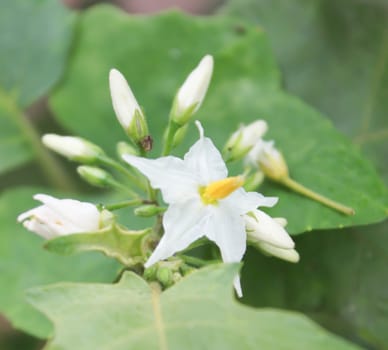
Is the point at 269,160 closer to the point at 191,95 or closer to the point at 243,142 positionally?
the point at 243,142

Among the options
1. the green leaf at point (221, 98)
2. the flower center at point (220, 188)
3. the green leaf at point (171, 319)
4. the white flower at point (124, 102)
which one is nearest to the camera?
the green leaf at point (171, 319)

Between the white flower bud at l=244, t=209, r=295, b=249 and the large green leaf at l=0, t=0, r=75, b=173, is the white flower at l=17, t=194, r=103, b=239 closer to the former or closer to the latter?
the white flower bud at l=244, t=209, r=295, b=249

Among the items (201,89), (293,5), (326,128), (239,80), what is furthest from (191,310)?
(293,5)

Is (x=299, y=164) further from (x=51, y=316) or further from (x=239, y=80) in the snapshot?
(x=51, y=316)

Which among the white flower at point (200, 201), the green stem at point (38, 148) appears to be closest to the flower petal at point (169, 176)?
the white flower at point (200, 201)

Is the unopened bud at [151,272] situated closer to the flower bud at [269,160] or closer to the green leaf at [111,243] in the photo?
the green leaf at [111,243]

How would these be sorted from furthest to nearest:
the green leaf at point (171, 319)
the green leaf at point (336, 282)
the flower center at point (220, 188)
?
the green leaf at point (336, 282), the flower center at point (220, 188), the green leaf at point (171, 319)

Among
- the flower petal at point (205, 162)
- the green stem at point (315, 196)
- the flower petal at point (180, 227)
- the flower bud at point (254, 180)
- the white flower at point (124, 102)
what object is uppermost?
the white flower at point (124, 102)

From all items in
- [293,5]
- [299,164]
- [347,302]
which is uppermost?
[293,5]
